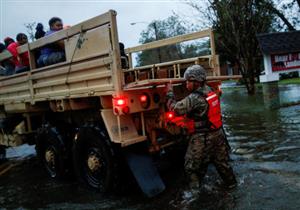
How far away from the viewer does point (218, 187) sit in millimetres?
4926

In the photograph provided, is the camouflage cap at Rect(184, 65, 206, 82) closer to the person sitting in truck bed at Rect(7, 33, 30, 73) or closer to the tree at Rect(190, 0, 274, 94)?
the person sitting in truck bed at Rect(7, 33, 30, 73)

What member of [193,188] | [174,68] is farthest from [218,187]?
[174,68]

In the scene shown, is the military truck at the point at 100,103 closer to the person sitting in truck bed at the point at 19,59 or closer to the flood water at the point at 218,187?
the person sitting in truck bed at the point at 19,59

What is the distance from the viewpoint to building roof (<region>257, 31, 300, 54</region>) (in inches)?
521

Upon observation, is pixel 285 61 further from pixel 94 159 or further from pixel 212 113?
pixel 94 159

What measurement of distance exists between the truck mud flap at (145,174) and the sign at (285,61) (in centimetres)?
935

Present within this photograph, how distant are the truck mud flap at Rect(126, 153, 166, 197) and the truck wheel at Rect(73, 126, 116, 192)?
0.27 meters

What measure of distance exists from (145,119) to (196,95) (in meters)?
0.94

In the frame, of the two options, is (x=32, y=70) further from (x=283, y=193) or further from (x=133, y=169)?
(x=283, y=193)

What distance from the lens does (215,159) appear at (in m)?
4.72

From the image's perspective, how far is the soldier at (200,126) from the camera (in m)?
4.56

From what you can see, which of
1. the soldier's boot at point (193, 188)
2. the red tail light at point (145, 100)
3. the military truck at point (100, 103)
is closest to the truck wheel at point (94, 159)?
the military truck at point (100, 103)

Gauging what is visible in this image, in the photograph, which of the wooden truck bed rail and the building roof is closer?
the wooden truck bed rail

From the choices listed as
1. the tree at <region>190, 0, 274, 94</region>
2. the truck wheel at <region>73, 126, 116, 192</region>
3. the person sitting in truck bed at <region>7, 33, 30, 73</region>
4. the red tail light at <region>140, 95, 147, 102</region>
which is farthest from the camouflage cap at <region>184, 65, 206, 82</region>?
the tree at <region>190, 0, 274, 94</region>
